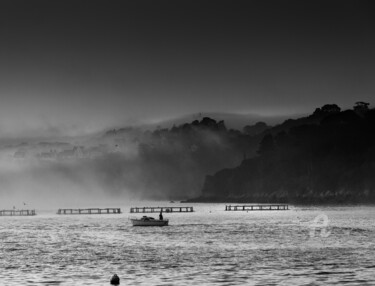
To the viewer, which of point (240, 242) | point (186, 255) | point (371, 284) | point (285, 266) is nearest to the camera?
point (371, 284)

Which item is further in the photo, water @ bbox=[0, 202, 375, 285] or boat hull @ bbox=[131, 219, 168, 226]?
boat hull @ bbox=[131, 219, 168, 226]

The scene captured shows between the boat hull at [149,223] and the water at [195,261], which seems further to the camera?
the boat hull at [149,223]

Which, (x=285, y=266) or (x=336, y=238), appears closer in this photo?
(x=285, y=266)

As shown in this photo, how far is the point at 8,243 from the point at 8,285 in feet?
188

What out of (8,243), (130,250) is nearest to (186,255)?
(130,250)

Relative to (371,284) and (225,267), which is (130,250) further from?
(371,284)

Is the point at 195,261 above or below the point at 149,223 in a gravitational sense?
below

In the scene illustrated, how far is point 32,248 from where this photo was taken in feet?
327

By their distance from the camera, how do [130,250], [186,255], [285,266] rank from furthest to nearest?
[130,250] < [186,255] < [285,266]

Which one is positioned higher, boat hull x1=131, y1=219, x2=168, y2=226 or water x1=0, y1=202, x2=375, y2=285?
boat hull x1=131, y1=219, x2=168, y2=226

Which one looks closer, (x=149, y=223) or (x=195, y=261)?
(x=195, y=261)

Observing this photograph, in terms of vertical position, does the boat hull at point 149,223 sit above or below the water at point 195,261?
above

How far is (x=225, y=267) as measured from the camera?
69562mm

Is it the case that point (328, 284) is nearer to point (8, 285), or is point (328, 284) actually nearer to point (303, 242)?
point (8, 285)
